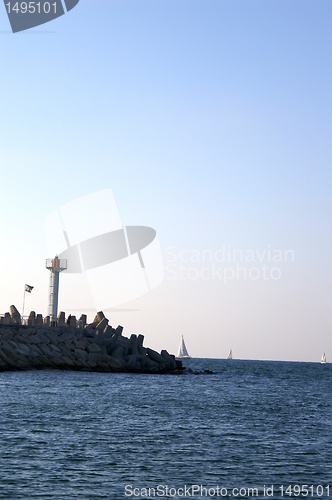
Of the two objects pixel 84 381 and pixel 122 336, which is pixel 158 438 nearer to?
pixel 84 381

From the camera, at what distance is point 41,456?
18219mm

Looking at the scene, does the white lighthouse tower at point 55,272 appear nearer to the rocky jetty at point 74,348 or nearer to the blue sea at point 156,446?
the rocky jetty at point 74,348

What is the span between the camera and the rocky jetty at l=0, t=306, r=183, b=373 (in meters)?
49.1

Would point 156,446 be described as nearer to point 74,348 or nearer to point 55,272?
point 74,348

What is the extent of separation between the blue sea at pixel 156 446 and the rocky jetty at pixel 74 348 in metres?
12.8

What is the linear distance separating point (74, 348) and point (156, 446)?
33168mm

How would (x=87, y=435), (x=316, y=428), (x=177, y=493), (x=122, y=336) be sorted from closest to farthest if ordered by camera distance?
(x=177, y=493) < (x=87, y=435) < (x=316, y=428) < (x=122, y=336)

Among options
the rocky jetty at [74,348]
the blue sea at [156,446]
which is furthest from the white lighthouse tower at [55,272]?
the blue sea at [156,446]

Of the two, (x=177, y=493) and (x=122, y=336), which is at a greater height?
(x=122, y=336)

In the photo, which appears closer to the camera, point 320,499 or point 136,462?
point 320,499

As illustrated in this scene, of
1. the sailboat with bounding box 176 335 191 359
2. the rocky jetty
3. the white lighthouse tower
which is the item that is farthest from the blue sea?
the sailboat with bounding box 176 335 191 359

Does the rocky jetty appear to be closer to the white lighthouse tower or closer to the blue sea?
the white lighthouse tower

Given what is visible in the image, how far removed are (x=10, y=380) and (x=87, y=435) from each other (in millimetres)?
19377

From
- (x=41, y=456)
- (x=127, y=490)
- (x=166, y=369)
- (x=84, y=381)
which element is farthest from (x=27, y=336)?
(x=127, y=490)
